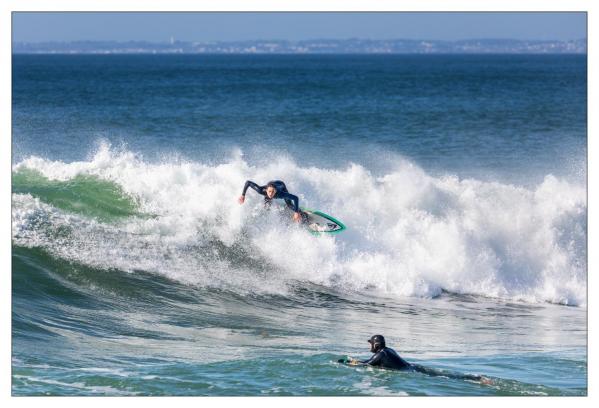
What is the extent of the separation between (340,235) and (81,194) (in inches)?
237

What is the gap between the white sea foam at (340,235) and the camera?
17.0 m

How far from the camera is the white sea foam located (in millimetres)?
17031

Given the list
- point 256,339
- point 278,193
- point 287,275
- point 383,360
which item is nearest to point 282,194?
point 278,193

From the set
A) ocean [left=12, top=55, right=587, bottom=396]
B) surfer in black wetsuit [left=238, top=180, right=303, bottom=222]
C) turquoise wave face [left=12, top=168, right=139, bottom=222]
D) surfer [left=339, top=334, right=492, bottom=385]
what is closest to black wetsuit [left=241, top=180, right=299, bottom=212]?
surfer in black wetsuit [left=238, top=180, right=303, bottom=222]

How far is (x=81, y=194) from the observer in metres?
19.2

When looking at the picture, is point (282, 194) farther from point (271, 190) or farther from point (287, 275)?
point (287, 275)

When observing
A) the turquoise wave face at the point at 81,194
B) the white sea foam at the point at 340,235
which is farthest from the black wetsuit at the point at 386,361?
the turquoise wave face at the point at 81,194

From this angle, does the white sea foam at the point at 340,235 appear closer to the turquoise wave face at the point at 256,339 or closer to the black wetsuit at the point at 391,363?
the turquoise wave face at the point at 256,339

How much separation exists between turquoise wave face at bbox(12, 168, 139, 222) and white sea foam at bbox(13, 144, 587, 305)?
262mm

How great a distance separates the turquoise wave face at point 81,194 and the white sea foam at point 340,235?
0.26m

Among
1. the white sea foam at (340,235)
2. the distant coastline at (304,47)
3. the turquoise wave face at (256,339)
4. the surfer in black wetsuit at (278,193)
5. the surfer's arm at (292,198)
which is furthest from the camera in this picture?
the distant coastline at (304,47)

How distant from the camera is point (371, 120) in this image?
133ft

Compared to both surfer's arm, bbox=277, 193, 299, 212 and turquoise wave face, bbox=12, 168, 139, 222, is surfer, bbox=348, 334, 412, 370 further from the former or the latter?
turquoise wave face, bbox=12, 168, 139, 222

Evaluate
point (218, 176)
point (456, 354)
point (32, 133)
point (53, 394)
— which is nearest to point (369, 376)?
point (456, 354)
